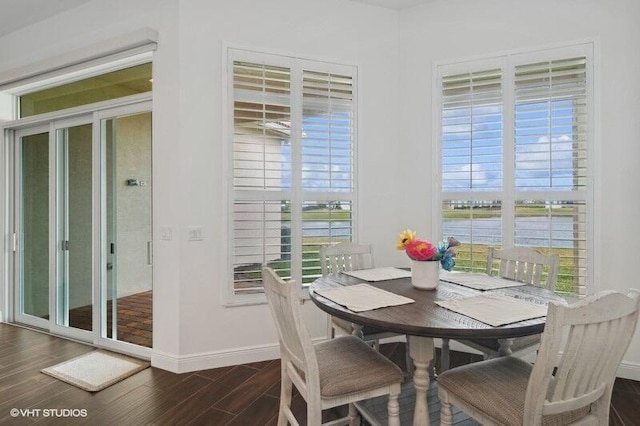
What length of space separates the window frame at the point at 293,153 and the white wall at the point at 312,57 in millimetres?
52

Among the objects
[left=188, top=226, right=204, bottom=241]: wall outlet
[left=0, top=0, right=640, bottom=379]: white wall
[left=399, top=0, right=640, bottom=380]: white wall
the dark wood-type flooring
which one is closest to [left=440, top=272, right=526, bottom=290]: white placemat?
[left=0, top=0, right=640, bottom=379]: white wall

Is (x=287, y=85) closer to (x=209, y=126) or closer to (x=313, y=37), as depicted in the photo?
(x=313, y=37)

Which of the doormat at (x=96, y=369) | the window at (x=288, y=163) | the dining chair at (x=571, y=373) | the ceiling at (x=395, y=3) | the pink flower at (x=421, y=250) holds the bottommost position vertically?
the doormat at (x=96, y=369)

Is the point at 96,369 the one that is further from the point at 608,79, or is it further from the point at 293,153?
the point at 608,79

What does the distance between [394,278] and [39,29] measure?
4064 millimetres

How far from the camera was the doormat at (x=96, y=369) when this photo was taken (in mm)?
2674

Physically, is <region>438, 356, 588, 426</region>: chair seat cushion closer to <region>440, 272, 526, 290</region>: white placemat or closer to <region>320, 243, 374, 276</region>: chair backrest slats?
<region>440, 272, 526, 290</region>: white placemat

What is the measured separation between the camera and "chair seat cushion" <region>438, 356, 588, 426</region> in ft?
4.67

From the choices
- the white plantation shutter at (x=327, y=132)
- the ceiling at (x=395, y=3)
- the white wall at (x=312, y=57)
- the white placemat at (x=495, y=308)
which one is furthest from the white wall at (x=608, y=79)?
the white placemat at (x=495, y=308)

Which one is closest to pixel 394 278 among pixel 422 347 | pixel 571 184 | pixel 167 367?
pixel 422 347

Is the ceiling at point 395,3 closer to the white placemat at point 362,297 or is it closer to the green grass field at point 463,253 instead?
the green grass field at point 463,253

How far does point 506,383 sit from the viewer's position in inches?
63.8

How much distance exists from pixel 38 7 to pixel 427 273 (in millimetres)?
4031

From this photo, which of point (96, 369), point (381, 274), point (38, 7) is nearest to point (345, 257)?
point (381, 274)
